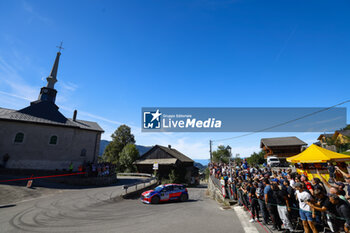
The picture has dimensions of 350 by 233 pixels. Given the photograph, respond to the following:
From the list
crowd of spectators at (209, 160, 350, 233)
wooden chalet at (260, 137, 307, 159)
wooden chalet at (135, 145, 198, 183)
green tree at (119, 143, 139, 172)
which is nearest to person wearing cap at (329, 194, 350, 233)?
crowd of spectators at (209, 160, 350, 233)

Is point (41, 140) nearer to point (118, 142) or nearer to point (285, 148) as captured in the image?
point (118, 142)

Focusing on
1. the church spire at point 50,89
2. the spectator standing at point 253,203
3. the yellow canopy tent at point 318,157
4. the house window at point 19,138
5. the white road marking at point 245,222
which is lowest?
the white road marking at point 245,222

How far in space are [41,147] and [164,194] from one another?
63.9ft

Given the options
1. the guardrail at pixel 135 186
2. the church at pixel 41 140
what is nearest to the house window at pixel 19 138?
the church at pixel 41 140

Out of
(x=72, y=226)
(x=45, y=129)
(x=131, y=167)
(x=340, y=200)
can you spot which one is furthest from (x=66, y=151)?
(x=340, y=200)

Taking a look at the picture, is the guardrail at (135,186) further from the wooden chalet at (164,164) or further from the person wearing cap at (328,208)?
the person wearing cap at (328,208)

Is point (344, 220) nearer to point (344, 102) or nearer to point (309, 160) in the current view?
point (344, 102)

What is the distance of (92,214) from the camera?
9.69 m

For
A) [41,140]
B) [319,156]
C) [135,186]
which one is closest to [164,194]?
[135,186]

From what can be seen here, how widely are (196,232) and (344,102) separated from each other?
947 centimetres

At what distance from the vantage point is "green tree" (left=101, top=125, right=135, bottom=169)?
4919 centimetres

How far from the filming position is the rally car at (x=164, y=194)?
13227 mm

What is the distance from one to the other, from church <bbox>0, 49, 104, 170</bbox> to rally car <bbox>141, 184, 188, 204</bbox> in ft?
55.7

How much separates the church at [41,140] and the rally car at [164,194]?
17.0 meters
